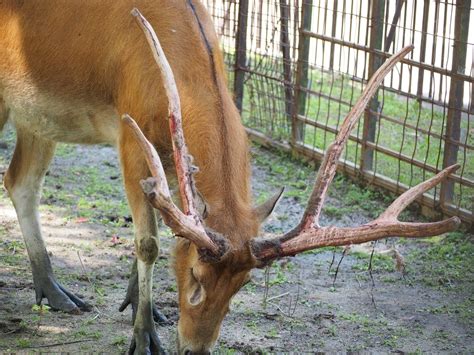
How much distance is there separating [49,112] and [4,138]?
12.6ft

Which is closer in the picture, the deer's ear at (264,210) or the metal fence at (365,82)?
the deer's ear at (264,210)

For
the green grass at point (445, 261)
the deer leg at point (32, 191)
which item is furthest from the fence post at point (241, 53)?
the deer leg at point (32, 191)

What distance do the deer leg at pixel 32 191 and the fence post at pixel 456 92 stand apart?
3.01 meters

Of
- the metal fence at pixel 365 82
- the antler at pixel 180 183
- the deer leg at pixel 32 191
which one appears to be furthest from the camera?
the metal fence at pixel 365 82

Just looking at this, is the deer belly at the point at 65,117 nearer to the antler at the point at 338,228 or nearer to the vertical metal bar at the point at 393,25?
the antler at the point at 338,228

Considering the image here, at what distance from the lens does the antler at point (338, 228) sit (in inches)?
174

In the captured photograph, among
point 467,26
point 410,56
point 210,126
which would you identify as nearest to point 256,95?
point 410,56

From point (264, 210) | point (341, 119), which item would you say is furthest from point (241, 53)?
point (264, 210)

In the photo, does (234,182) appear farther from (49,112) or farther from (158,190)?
(49,112)

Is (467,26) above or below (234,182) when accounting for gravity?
above

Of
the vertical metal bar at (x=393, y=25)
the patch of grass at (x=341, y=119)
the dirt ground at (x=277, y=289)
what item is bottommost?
the dirt ground at (x=277, y=289)

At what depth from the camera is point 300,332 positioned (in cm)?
593

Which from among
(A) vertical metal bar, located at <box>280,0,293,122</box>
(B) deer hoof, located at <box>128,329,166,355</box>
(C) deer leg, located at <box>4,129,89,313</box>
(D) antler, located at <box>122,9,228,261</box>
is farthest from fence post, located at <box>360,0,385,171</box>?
(D) antler, located at <box>122,9,228,261</box>

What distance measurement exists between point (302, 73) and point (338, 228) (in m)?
4.81
